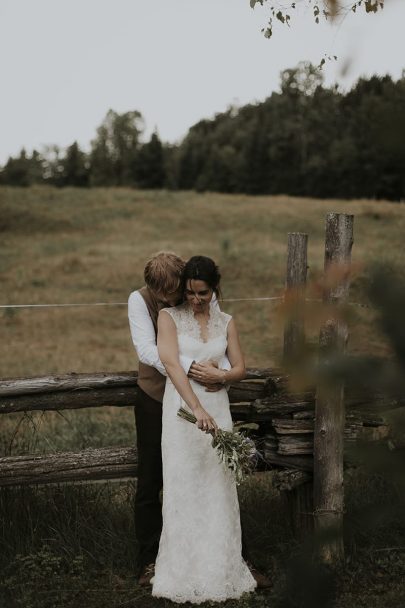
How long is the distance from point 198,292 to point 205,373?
0.46 metres

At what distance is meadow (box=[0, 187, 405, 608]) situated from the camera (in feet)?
11.2

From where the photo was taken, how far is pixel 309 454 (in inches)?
175

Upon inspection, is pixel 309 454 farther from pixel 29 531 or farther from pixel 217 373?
pixel 29 531

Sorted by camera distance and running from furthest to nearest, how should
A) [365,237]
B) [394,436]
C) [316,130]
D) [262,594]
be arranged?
[316,130] < [365,237] < [262,594] < [394,436]

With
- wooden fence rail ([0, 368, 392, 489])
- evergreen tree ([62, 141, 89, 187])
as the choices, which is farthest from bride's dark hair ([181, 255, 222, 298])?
evergreen tree ([62, 141, 89, 187])

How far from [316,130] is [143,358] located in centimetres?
5698

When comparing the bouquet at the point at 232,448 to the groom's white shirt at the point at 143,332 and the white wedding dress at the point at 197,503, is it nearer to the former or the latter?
the white wedding dress at the point at 197,503

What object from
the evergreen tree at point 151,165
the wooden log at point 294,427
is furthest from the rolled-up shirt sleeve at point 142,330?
the evergreen tree at point 151,165

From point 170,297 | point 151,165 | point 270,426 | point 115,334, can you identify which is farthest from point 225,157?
point 170,297

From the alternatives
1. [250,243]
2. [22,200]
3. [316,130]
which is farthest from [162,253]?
[316,130]

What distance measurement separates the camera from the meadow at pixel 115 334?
11.2 feet

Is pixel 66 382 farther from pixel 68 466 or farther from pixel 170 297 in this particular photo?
pixel 170 297

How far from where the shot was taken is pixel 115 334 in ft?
53.1

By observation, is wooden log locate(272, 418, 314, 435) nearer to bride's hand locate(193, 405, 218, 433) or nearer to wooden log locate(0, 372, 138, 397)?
bride's hand locate(193, 405, 218, 433)
